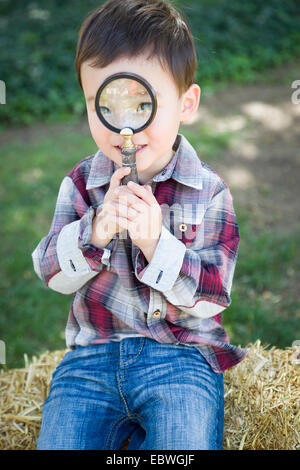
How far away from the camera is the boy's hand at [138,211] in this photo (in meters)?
1.73

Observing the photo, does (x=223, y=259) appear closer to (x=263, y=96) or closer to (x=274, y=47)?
(x=263, y=96)

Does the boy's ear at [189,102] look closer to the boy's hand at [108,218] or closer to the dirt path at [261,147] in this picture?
the boy's hand at [108,218]

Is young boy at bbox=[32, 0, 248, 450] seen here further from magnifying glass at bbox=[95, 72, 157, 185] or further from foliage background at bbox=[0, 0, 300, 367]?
foliage background at bbox=[0, 0, 300, 367]

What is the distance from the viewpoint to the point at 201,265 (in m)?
2.04

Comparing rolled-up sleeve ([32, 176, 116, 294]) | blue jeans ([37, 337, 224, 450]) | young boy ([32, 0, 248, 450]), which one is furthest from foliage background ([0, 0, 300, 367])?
blue jeans ([37, 337, 224, 450])

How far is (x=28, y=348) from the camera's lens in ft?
11.9

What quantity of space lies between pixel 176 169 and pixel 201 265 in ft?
1.38

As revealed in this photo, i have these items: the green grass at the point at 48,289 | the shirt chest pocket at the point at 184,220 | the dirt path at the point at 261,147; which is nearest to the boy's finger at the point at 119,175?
the shirt chest pocket at the point at 184,220

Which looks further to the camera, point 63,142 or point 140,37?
point 63,142

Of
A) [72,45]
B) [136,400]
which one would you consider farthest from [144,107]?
[72,45]

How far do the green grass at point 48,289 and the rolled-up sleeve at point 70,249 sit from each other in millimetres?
1646

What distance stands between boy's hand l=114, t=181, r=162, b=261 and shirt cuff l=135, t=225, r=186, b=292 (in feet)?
0.23

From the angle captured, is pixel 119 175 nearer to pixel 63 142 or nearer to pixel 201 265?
pixel 201 265

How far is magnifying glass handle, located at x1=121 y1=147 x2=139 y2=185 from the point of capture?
1615 millimetres
